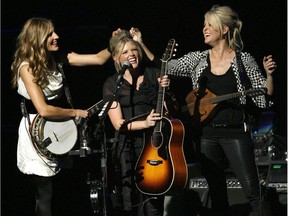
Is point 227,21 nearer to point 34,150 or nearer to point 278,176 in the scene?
point 278,176

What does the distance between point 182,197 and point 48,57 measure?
2.10m

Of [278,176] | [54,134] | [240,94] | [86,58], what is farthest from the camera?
[278,176]

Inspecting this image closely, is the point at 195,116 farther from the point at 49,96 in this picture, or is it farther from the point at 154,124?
the point at 49,96

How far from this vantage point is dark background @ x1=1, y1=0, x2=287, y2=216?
6809 millimetres

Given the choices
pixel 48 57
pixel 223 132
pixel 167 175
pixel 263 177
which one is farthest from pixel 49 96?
pixel 263 177

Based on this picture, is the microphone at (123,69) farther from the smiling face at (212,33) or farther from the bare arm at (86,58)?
the smiling face at (212,33)

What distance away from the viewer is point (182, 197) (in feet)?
18.2

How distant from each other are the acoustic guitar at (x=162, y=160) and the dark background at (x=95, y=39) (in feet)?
7.50

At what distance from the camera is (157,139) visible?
4.41 m

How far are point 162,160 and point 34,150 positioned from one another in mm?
1039

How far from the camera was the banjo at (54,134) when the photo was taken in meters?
4.34

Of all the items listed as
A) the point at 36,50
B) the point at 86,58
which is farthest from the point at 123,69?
the point at 86,58

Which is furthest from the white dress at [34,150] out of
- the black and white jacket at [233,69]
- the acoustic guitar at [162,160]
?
the black and white jacket at [233,69]

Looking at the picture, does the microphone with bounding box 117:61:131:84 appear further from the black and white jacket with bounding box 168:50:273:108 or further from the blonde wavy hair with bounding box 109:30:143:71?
the black and white jacket with bounding box 168:50:273:108
